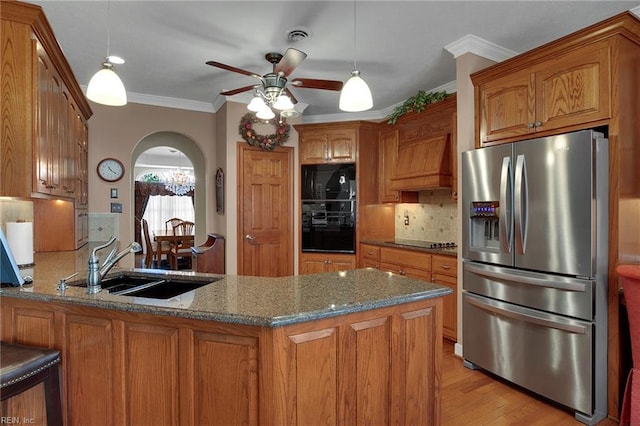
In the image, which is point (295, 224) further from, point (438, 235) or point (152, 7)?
point (152, 7)

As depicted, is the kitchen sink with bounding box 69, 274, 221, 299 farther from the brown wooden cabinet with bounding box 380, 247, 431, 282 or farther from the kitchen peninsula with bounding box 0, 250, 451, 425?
the brown wooden cabinet with bounding box 380, 247, 431, 282

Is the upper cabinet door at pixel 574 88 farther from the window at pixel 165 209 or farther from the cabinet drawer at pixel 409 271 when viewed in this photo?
the window at pixel 165 209

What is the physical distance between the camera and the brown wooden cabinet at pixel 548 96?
7.13 feet

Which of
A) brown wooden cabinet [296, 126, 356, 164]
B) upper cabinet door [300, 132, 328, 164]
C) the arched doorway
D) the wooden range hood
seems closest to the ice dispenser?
the wooden range hood

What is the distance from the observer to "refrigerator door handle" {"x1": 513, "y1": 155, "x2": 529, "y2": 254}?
2395mm

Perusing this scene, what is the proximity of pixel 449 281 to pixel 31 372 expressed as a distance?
10.1 ft

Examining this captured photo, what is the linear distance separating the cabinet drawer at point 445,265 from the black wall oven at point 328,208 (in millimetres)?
1369

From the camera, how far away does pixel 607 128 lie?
2170mm

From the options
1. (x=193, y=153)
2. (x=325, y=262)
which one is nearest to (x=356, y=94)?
(x=325, y=262)

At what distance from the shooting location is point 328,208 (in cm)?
473

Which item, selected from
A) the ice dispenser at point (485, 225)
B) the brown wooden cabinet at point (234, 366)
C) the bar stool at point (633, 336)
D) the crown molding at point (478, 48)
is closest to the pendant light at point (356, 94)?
the brown wooden cabinet at point (234, 366)

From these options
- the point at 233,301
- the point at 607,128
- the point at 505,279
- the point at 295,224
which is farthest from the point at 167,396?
the point at 295,224

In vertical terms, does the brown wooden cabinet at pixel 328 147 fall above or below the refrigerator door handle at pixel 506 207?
above

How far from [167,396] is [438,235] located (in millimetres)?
3537
